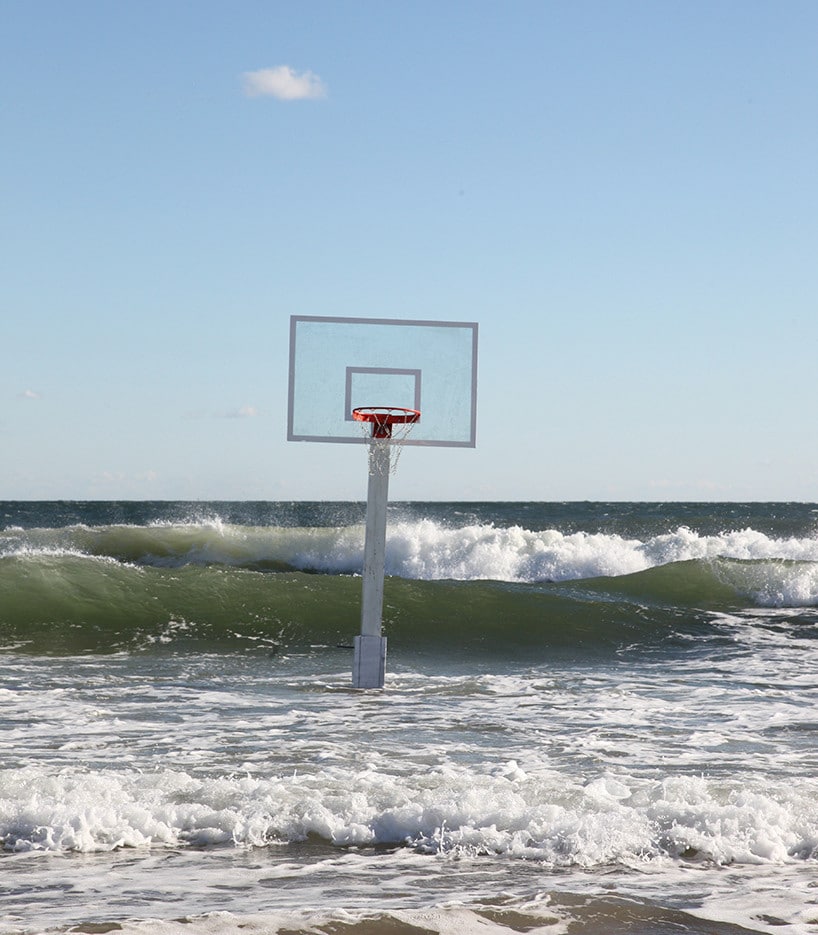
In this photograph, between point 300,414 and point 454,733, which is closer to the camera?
point 454,733

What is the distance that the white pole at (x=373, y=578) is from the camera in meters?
9.71

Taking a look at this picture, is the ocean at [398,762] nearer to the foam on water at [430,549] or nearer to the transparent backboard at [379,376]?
the transparent backboard at [379,376]

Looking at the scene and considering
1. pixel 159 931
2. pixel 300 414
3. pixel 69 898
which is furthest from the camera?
pixel 300 414

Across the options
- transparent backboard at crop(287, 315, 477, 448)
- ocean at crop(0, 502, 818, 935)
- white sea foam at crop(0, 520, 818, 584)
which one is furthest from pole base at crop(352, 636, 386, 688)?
white sea foam at crop(0, 520, 818, 584)

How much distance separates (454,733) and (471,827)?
262cm

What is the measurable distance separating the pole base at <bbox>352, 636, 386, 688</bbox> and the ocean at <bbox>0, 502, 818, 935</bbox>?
8.8 inches

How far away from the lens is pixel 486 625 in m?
15.1

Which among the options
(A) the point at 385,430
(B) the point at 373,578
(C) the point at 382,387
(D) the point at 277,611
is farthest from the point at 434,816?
(D) the point at 277,611

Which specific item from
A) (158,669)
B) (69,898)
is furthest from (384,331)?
(69,898)

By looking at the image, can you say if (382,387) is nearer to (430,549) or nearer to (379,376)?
(379,376)

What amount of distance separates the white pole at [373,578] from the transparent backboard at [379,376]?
13.8 inches

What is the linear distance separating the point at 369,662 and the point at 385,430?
2.23m

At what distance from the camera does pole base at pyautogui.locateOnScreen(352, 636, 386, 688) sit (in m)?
9.98

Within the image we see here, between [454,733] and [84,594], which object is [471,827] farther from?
[84,594]
